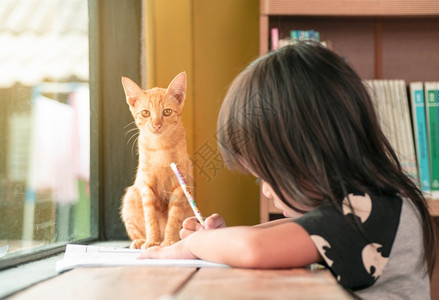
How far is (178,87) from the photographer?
108cm

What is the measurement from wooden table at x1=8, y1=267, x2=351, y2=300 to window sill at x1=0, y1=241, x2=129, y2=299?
98 millimetres

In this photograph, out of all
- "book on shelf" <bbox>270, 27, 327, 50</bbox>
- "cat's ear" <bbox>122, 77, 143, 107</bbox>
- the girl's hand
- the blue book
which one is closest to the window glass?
"cat's ear" <bbox>122, 77, 143, 107</bbox>

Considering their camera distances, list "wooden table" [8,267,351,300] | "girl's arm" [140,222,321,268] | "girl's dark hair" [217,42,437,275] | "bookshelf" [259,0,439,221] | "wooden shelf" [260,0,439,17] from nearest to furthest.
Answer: "wooden table" [8,267,351,300] < "girl's arm" [140,222,321,268] < "girl's dark hair" [217,42,437,275] < "wooden shelf" [260,0,439,17] < "bookshelf" [259,0,439,221]

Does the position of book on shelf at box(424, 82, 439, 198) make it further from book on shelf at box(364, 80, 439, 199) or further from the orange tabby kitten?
the orange tabby kitten

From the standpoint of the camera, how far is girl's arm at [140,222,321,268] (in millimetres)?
666

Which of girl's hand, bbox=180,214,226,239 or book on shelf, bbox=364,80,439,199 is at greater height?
book on shelf, bbox=364,80,439,199

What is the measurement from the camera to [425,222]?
0.81 meters

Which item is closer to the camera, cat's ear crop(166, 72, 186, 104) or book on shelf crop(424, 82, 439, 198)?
cat's ear crop(166, 72, 186, 104)

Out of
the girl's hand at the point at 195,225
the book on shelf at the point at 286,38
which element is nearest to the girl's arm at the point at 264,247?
the girl's hand at the point at 195,225

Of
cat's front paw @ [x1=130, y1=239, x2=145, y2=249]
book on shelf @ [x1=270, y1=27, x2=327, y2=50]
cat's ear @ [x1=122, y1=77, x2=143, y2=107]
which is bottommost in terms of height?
cat's front paw @ [x1=130, y1=239, x2=145, y2=249]

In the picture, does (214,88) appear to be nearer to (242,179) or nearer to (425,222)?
(242,179)

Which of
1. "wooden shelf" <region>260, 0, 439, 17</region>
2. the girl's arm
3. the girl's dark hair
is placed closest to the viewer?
the girl's arm

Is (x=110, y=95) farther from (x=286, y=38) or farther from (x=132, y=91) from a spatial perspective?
(x=286, y=38)

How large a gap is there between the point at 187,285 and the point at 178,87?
1.96 ft
